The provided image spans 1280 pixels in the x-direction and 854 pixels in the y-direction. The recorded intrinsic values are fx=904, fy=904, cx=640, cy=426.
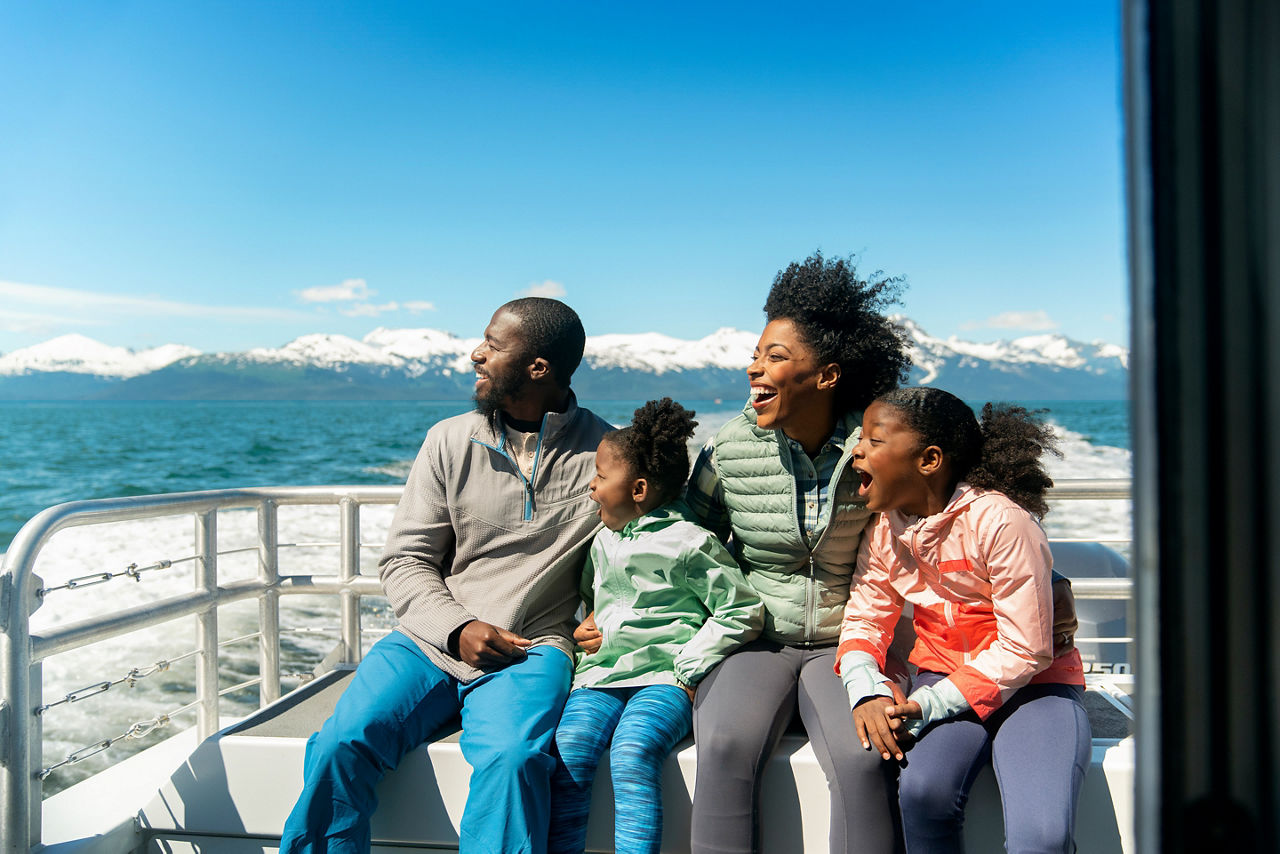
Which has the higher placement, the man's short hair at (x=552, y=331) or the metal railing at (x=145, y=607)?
the man's short hair at (x=552, y=331)

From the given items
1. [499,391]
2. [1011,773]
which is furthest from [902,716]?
[499,391]

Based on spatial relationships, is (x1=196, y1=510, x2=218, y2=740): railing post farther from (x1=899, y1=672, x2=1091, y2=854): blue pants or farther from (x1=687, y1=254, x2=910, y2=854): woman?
(x1=899, y1=672, x2=1091, y2=854): blue pants

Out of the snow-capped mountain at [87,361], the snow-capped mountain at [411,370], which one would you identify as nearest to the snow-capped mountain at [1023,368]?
the snow-capped mountain at [411,370]

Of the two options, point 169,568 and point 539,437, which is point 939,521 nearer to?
point 539,437

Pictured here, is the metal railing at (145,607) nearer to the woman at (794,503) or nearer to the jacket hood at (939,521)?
the woman at (794,503)

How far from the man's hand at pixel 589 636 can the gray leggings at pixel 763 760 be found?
0.30 metres

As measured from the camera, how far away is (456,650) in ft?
7.46

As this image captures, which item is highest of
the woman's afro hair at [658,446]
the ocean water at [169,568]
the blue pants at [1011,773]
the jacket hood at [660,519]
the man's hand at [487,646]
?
the woman's afro hair at [658,446]

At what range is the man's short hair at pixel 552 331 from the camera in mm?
2523

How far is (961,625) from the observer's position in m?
2.02

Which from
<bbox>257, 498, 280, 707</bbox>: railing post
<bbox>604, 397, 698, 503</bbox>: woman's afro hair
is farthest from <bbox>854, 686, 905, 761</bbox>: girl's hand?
<bbox>257, 498, 280, 707</bbox>: railing post

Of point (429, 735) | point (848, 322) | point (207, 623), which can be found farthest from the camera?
point (207, 623)

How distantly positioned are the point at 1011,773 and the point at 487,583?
1327mm

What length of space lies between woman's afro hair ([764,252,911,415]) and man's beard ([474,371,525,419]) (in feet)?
2.35
